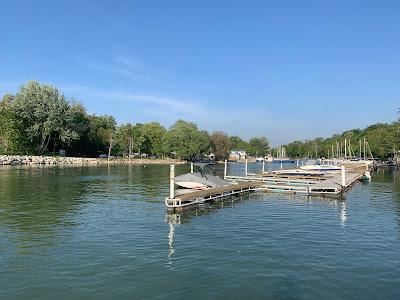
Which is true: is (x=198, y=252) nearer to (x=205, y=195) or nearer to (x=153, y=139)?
(x=205, y=195)

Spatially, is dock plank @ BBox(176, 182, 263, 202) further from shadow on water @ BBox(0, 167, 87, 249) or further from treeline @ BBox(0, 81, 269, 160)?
treeline @ BBox(0, 81, 269, 160)

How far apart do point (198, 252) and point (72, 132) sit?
105023 millimetres

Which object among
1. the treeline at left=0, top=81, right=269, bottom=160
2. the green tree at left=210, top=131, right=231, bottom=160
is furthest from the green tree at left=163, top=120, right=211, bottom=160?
the green tree at left=210, top=131, right=231, bottom=160

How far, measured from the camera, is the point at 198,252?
61.3ft

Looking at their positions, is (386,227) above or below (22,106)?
below

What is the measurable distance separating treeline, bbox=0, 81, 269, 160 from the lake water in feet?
279

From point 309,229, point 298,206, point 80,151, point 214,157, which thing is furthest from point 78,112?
point 309,229

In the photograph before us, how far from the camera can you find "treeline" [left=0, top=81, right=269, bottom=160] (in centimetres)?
10994

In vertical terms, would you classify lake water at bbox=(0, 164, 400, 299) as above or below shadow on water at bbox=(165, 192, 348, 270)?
below

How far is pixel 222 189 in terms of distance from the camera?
39594mm

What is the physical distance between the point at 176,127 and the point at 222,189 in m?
122

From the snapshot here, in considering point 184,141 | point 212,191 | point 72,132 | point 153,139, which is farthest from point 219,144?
point 212,191

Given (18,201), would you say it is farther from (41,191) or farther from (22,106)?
(22,106)

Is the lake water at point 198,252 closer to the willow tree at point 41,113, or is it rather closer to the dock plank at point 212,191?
the dock plank at point 212,191
